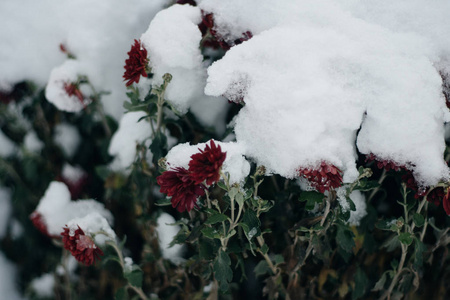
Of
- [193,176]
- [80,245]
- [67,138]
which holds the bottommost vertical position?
[67,138]

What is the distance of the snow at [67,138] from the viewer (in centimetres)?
148

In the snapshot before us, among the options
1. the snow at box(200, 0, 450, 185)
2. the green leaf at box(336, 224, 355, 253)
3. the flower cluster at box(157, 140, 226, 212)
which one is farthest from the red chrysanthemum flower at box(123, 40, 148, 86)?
the green leaf at box(336, 224, 355, 253)

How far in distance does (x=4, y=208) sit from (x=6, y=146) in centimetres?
25

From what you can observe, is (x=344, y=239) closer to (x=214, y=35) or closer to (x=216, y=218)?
(x=216, y=218)

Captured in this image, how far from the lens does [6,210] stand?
1.53m

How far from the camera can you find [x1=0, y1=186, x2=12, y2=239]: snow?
4.95 ft

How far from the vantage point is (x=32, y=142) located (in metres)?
1.47

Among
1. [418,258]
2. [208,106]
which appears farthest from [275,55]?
[418,258]

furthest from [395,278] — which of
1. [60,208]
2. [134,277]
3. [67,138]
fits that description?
[67,138]

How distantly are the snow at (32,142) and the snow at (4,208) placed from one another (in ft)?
0.65

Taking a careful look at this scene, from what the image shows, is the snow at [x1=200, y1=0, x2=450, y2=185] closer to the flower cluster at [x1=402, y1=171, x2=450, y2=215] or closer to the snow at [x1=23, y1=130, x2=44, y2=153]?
the flower cluster at [x1=402, y1=171, x2=450, y2=215]

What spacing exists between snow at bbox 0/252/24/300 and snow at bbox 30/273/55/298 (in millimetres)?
80

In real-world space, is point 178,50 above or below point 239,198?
above

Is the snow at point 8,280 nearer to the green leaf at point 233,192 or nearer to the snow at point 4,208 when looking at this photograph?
the snow at point 4,208
